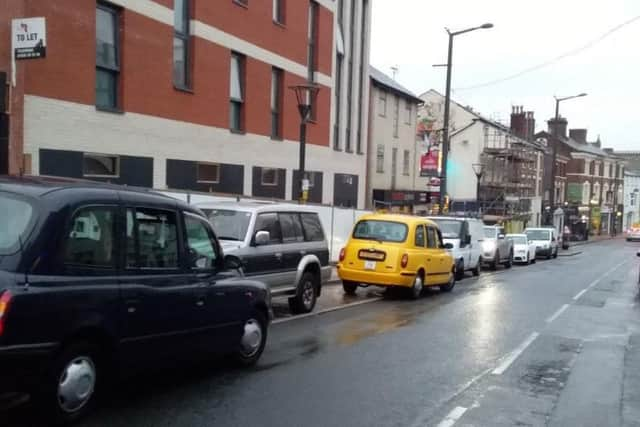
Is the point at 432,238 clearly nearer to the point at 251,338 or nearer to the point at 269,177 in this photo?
the point at 269,177

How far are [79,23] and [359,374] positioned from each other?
35.6 ft

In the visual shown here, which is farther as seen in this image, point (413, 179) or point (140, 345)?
point (413, 179)

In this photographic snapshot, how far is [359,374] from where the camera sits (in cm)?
764

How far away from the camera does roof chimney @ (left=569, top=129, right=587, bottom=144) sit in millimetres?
90875

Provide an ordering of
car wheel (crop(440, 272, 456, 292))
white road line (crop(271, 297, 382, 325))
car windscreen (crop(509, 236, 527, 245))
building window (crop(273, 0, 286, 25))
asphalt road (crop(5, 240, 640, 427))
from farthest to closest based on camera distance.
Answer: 1. car windscreen (crop(509, 236, 527, 245))
2. building window (crop(273, 0, 286, 25))
3. car wheel (crop(440, 272, 456, 292))
4. white road line (crop(271, 297, 382, 325))
5. asphalt road (crop(5, 240, 640, 427))

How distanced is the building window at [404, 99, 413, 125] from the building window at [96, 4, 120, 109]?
86.9 ft

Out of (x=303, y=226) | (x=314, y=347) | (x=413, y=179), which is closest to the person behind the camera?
(x=314, y=347)

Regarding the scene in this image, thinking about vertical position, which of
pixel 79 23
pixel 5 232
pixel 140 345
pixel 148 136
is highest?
pixel 79 23

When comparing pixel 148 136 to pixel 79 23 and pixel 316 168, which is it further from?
pixel 316 168

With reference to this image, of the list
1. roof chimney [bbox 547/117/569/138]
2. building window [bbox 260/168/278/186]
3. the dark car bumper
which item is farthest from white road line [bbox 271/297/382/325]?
roof chimney [bbox 547/117/569/138]

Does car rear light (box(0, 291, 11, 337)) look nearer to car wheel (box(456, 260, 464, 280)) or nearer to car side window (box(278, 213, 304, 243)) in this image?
car side window (box(278, 213, 304, 243))

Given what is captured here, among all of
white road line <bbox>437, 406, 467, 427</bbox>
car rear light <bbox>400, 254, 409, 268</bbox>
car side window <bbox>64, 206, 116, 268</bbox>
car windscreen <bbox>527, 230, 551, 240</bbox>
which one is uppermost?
car side window <bbox>64, 206, 116, 268</bbox>

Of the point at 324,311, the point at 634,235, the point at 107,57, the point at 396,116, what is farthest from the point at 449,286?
the point at 634,235

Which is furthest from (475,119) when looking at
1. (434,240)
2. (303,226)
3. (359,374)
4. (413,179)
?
(359,374)
